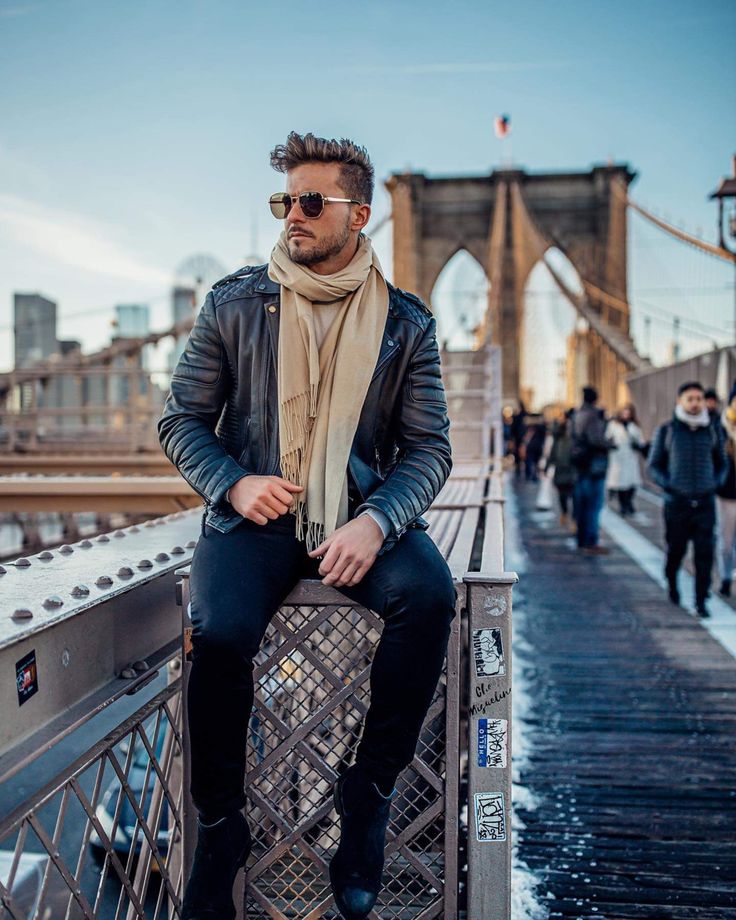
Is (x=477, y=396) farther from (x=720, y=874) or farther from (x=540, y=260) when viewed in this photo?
(x=540, y=260)

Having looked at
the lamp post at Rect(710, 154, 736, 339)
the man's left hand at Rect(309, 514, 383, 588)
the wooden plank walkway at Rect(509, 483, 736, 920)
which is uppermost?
the lamp post at Rect(710, 154, 736, 339)

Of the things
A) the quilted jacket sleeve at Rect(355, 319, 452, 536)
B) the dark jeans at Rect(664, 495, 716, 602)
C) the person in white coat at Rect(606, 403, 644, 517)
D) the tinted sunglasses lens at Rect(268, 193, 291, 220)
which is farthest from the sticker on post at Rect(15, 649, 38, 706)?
the person in white coat at Rect(606, 403, 644, 517)

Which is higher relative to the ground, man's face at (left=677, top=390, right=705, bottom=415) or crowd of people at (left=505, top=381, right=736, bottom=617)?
man's face at (left=677, top=390, right=705, bottom=415)

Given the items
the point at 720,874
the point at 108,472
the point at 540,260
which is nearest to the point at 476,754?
the point at 720,874

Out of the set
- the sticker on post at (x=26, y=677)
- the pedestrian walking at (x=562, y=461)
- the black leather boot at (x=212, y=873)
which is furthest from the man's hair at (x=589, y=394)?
the sticker on post at (x=26, y=677)

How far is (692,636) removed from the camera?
481 cm

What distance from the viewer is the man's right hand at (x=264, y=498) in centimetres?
165

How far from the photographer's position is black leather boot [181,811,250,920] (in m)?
1.60

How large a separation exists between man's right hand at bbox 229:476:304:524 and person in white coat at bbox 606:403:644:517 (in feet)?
25.2

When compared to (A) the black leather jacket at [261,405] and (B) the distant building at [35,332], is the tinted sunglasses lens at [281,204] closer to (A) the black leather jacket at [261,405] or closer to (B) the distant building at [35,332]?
(A) the black leather jacket at [261,405]

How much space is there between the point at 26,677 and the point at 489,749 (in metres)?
0.94

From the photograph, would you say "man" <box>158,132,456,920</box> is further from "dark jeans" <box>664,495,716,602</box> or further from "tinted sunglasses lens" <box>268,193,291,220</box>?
"dark jeans" <box>664,495,716,602</box>

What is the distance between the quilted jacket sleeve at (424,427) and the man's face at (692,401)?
363cm

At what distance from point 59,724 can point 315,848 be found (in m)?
0.75
